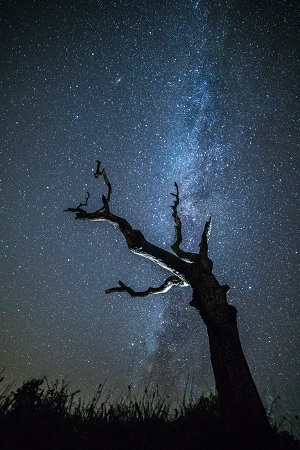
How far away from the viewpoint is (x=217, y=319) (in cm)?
519

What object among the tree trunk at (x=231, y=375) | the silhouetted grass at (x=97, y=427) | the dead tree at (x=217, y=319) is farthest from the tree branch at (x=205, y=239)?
the silhouetted grass at (x=97, y=427)

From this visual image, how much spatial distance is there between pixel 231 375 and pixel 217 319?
3.30ft

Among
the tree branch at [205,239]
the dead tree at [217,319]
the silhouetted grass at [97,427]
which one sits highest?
the tree branch at [205,239]

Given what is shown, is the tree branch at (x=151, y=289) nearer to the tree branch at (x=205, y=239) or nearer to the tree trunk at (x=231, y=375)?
the tree branch at (x=205, y=239)

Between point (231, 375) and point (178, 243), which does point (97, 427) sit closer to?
point (231, 375)

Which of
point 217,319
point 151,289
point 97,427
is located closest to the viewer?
point 97,427

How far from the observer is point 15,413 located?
361cm

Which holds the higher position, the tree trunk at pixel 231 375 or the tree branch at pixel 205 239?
the tree branch at pixel 205 239

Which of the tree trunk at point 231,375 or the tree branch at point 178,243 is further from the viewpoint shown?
the tree branch at point 178,243

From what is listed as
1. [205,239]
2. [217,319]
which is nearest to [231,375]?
[217,319]

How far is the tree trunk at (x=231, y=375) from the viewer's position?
3350mm

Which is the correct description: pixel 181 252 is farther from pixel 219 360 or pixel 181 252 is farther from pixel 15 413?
pixel 15 413

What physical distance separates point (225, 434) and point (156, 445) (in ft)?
3.08

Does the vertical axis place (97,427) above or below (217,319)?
below
